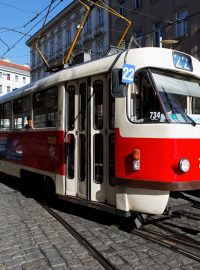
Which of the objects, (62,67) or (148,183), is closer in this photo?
(148,183)

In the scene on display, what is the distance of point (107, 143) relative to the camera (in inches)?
237

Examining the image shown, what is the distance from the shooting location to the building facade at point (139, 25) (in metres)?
22.2

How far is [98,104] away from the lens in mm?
6246

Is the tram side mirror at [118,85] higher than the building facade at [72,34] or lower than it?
lower

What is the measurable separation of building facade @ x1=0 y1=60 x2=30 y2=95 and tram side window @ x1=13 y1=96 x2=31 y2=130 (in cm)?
7346

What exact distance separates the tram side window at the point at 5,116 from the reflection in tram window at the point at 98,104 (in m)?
4.55

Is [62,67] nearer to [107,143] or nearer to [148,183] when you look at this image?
[107,143]

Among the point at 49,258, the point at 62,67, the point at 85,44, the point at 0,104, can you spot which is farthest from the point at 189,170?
the point at 85,44

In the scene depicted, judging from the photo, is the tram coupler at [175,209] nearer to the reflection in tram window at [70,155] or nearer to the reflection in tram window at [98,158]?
the reflection in tram window at [98,158]

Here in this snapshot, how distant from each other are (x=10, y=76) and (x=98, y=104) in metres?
81.0

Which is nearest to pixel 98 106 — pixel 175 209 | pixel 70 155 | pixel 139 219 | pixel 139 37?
pixel 70 155

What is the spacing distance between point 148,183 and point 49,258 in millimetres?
1627

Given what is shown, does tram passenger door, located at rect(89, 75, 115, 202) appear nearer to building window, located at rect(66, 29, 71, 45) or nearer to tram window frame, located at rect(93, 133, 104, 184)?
tram window frame, located at rect(93, 133, 104, 184)

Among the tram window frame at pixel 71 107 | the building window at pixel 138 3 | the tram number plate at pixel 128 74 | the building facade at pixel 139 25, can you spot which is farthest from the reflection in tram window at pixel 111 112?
the building window at pixel 138 3
